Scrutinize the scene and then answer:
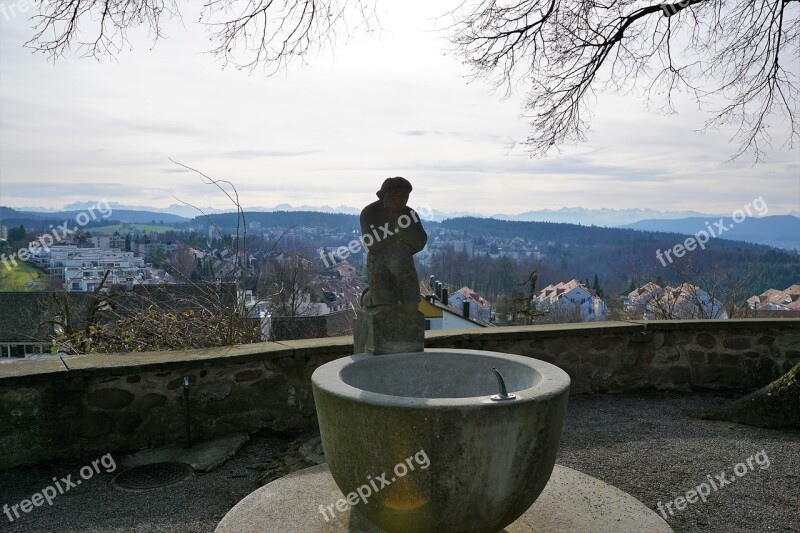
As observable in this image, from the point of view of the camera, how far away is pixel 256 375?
4.74 metres

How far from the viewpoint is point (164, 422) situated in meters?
4.45

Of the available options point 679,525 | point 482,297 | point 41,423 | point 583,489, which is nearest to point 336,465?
point 583,489

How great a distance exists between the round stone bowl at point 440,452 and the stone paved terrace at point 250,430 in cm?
120

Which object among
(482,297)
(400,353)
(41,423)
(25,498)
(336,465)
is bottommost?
(482,297)

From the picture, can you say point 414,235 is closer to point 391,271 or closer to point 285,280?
point 391,271

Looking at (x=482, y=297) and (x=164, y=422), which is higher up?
(x=164, y=422)

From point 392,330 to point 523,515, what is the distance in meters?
1.23

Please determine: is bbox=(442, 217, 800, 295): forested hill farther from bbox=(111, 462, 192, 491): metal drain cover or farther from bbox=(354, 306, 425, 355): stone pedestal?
bbox=(111, 462, 192, 491): metal drain cover

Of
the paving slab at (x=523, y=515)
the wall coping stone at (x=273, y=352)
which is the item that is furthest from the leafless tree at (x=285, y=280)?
the paving slab at (x=523, y=515)

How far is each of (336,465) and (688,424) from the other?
355cm

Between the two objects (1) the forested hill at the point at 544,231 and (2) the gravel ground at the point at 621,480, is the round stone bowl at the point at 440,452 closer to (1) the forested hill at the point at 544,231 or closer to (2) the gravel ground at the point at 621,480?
(2) the gravel ground at the point at 621,480

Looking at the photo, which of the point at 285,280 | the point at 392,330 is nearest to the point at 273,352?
the point at 392,330

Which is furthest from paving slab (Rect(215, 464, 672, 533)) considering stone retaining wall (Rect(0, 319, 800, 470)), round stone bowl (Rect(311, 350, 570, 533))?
stone retaining wall (Rect(0, 319, 800, 470))

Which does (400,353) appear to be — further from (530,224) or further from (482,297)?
(530,224)
